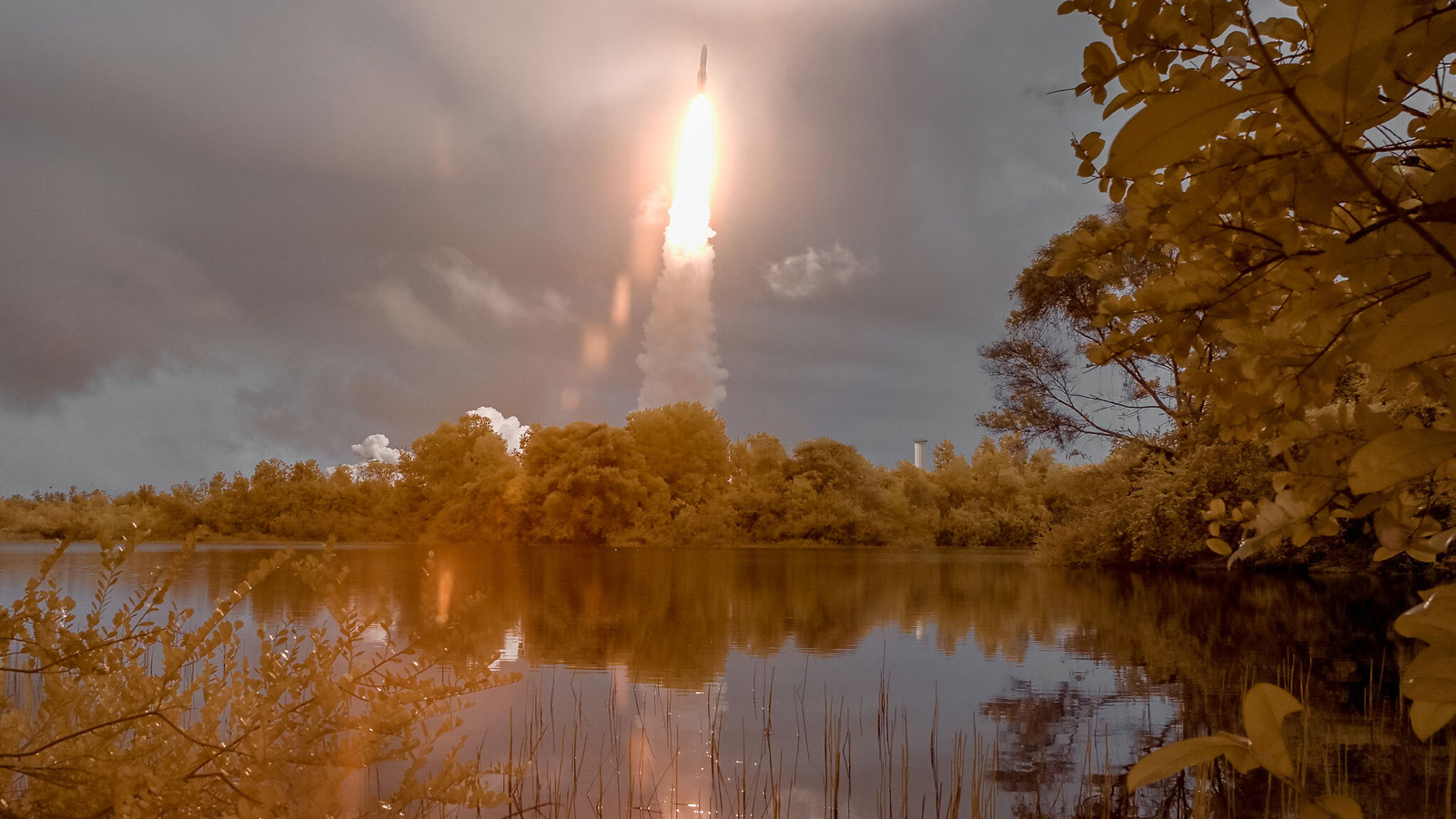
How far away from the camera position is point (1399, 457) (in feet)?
2.56

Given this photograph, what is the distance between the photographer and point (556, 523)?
4706cm

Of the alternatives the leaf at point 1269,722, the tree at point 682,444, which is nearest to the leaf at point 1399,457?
the leaf at point 1269,722

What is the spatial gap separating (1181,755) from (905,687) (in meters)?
8.61

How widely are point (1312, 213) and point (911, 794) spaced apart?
16.3 feet

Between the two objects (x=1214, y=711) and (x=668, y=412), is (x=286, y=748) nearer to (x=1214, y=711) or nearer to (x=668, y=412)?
(x=1214, y=711)

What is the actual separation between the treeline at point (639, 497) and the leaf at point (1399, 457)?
44523mm

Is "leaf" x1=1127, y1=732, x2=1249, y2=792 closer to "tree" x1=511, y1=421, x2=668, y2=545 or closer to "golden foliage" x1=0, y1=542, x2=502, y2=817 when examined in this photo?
"golden foliage" x1=0, y1=542, x2=502, y2=817

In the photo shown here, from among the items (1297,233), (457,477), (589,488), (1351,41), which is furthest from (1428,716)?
(457,477)

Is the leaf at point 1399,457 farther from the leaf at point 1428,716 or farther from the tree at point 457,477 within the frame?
the tree at point 457,477

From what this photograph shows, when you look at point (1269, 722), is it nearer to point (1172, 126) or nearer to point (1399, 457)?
point (1399, 457)

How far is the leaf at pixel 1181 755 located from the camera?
716 millimetres

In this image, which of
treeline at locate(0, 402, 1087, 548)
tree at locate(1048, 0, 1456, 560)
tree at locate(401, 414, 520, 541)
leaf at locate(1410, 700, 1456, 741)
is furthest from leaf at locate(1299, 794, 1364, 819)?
tree at locate(401, 414, 520, 541)

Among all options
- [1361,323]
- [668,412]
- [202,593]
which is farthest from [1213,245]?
[668,412]

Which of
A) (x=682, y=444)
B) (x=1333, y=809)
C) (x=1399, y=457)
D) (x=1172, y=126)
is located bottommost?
(x=1333, y=809)
